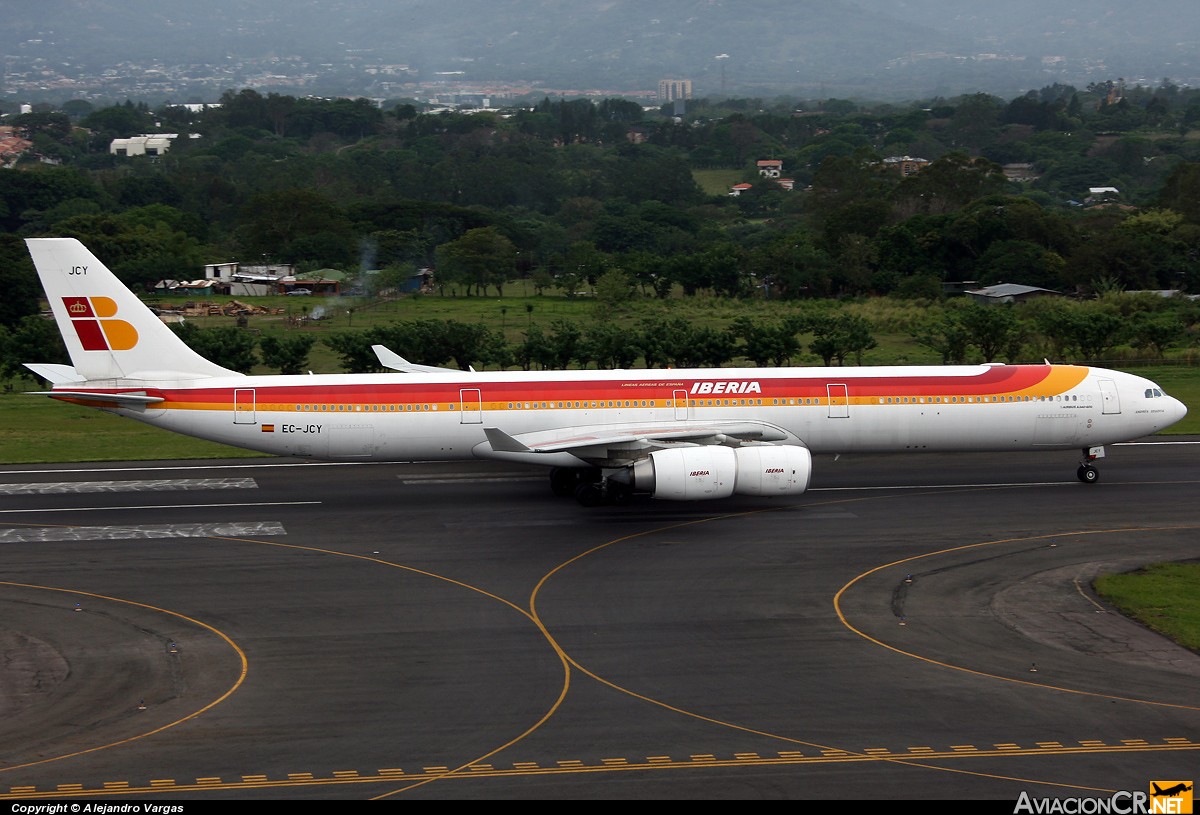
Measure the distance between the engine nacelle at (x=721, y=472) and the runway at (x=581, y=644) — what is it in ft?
4.00

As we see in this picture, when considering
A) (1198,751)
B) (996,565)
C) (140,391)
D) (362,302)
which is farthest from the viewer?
(362,302)

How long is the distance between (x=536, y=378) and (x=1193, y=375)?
4332cm

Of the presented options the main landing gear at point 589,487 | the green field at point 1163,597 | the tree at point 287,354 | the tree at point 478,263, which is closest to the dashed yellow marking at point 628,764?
the green field at point 1163,597

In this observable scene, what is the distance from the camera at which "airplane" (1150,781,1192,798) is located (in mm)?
21281

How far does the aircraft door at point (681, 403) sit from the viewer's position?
43.8m

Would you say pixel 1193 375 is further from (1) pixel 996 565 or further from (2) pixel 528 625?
(2) pixel 528 625

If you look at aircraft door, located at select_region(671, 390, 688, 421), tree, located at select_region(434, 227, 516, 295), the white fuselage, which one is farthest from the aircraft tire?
tree, located at select_region(434, 227, 516, 295)

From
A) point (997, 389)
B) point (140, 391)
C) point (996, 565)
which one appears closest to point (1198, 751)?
point (996, 565)

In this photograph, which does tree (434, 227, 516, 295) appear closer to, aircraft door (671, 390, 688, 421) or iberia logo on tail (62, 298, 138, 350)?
aircraft door (671, 390, 688, 421)

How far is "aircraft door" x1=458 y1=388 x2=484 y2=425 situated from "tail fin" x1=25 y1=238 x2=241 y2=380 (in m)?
8.92

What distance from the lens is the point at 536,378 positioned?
1743 inches

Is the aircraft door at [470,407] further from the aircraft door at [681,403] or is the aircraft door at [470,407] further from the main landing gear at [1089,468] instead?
the main landing gear at [1089,468]

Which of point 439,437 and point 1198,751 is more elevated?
point 439,437

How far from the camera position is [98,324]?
41.9m
